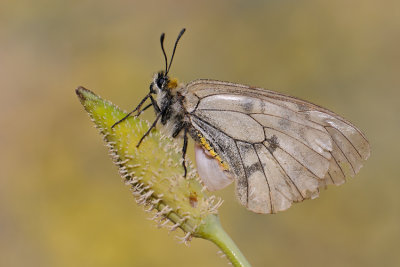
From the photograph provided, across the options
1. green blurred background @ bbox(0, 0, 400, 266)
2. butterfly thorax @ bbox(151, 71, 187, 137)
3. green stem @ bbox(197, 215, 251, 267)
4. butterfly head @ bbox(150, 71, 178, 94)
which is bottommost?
green stem @ bbox(197, 215, 251, 267)

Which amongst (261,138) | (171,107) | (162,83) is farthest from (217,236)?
(162,83)

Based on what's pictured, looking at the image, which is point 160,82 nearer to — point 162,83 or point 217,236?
point 162,83

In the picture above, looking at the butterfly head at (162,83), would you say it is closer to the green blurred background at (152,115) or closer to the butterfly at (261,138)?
the butterfly at (261,138)

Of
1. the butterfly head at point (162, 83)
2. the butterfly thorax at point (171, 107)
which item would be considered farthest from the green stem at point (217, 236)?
the butterfly head at point (162, 83)

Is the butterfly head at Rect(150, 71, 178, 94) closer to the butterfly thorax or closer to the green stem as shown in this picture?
the butterfly thorax

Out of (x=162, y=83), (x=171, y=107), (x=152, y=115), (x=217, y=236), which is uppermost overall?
(x=152, y=115)

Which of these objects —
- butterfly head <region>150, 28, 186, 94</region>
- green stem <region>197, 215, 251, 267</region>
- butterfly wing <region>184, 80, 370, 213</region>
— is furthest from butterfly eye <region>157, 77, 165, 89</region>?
green stem <region>197, 215, 251, 267</region>

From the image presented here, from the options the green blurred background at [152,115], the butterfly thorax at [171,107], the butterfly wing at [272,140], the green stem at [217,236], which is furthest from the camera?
the green blurred background at [152,115]

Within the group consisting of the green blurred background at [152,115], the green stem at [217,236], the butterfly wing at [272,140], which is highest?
the green blurred background at [152,115]
